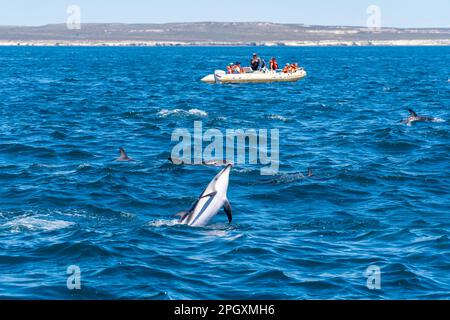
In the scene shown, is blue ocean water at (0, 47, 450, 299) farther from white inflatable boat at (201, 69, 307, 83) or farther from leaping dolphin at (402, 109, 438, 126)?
white inflatable boat at (201, 69, 307, 83)

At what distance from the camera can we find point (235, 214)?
22.1 meters

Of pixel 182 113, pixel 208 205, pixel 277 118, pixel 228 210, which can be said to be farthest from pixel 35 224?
pixel 182 113

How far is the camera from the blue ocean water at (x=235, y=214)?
1612 centimetres

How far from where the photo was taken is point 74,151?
3325 centimetres

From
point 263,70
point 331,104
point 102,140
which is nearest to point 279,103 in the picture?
point 331,104

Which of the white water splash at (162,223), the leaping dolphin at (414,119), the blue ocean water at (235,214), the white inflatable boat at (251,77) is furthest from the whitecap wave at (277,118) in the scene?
the white inflatable boat at (251,77)

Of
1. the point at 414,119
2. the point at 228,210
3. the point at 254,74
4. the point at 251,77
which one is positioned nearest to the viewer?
the point at 228,210

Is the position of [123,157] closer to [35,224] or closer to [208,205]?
[35,224]

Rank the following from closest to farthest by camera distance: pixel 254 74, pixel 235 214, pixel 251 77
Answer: pixel 235 214 < pixel 254 74 < pixel 251 77

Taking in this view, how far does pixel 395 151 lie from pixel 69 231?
18.6 meters

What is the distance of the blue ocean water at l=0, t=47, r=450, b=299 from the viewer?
16.1 meters

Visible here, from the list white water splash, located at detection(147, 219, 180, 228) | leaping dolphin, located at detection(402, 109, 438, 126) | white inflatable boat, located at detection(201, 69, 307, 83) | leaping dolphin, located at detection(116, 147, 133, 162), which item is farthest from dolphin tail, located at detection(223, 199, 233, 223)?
white inflatable boat, located at detection(201, 69, 307, 83)

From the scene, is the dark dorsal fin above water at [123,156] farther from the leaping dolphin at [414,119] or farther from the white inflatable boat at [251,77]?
the white inflatable boat at [251,77]

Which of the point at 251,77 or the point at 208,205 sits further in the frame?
the point at 251,77
